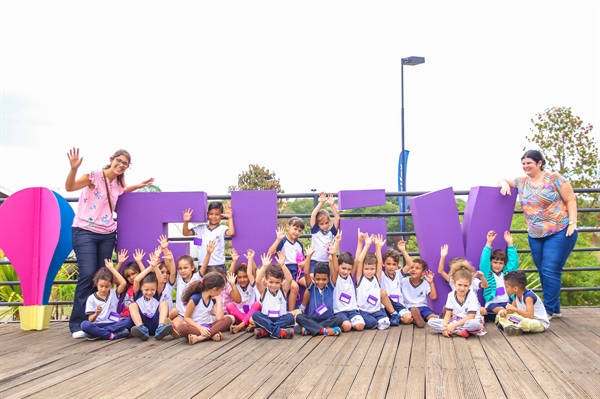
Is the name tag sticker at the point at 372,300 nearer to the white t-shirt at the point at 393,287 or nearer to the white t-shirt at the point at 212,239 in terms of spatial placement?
the white t-shirt at the point at 393,287

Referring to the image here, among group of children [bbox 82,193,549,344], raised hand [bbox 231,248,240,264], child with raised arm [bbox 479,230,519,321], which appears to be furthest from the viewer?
A: raised hand [bbox 231,248,240,264]

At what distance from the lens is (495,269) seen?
223 inches

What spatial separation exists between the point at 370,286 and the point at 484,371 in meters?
1.99

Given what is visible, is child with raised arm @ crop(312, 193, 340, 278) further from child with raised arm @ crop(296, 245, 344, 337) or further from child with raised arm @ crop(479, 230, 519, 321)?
child with raised arm @ crop(479, 230, 519, 321)

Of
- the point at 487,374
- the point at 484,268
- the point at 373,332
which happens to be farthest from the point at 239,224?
the point at 487,374

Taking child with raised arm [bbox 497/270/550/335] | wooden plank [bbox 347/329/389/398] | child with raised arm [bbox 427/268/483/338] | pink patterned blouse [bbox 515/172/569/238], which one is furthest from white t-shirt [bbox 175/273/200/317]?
pink patterned blouse [bbox 515/172/569/238]

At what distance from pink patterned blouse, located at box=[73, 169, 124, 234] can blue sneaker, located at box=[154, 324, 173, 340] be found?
1.26 metres

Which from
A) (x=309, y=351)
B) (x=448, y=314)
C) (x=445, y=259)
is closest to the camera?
(x=309, y=351)

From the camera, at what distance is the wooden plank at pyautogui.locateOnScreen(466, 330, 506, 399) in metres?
3.11

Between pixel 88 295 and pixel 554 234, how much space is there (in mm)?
4607

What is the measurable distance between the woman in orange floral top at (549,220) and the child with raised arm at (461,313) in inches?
35.7

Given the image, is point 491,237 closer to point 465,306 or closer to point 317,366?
point 465,306

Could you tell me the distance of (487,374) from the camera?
3.50 metres

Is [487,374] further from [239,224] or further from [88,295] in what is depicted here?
[88,295]
